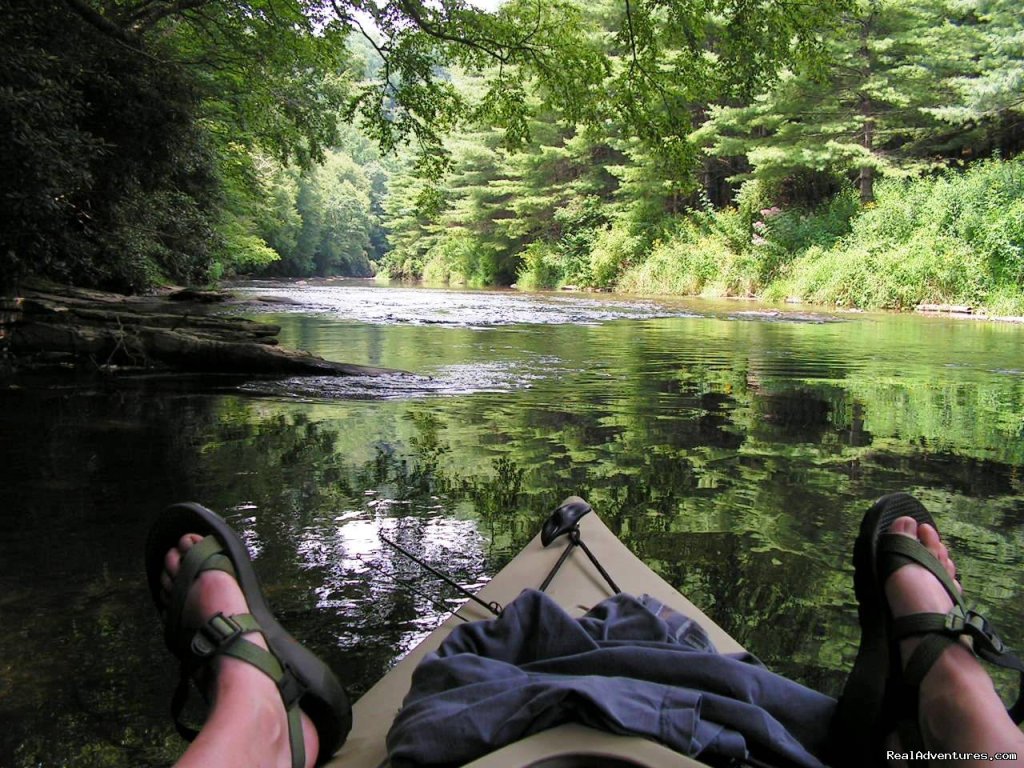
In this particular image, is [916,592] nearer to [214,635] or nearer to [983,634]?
[983,634]

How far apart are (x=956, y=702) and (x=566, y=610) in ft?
2.28

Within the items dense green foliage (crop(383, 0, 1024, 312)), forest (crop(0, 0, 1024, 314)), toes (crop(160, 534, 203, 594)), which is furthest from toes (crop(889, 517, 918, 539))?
dense green foliage (crop(383, 0, 1024, 312))

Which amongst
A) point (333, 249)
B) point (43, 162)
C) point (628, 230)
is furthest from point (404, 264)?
point (43, 162)

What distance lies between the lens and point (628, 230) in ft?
77.3

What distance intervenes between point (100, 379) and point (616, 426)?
371 centimetres

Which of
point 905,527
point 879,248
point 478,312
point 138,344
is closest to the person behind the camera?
point 905,527

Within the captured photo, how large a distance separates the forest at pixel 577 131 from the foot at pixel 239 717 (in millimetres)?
5632

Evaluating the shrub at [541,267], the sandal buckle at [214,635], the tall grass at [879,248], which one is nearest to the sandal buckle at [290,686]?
the sandal buckle at [214,635]

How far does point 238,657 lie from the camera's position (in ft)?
3.93

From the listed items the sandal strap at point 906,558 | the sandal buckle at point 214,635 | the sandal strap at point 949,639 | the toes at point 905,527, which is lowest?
the sandal buckle at point 214,635

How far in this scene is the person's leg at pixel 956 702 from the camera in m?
1.00

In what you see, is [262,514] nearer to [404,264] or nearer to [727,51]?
[727,51]

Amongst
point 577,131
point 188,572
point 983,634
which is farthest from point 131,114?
point 577,131

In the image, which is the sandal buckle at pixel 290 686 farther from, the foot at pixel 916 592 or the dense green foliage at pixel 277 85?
the dense green foliage at pixel 277 85
